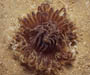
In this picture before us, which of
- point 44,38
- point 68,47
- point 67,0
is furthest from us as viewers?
point 67,0

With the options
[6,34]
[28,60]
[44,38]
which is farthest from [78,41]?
[6,34]

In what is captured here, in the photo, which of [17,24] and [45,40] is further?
[17,24]

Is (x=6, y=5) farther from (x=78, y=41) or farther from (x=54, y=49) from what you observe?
(x=78, y=41)

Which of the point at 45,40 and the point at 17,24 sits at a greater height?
the point at 17,24
